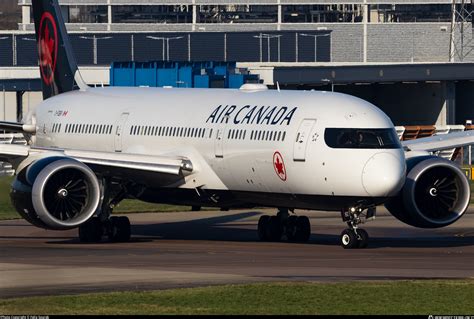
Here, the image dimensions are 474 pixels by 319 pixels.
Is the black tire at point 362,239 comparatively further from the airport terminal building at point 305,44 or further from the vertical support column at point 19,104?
the vertical support column at point 19,104

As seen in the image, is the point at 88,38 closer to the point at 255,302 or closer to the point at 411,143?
the point at 411,143

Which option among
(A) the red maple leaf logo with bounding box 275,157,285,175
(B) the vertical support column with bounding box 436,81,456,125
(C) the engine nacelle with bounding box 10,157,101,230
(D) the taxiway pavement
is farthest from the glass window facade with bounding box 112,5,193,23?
(A) the red maple leaf logo with bounding box 275,157,285,175

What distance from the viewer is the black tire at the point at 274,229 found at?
4091cm

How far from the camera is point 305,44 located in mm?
129625

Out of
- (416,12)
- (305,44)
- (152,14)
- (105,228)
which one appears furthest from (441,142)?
(152,14)

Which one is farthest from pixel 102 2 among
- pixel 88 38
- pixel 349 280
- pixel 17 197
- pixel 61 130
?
pixel 349 280

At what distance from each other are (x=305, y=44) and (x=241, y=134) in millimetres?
90992

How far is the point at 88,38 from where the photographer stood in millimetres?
123188

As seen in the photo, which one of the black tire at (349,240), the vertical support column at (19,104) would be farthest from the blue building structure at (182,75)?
the black tire at (349,240)

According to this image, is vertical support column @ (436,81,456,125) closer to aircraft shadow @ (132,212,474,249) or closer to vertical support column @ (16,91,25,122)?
vertical support column @ (16,91,25,122)

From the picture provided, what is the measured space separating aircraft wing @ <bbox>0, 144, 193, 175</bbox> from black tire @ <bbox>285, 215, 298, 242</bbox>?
3.17 meters

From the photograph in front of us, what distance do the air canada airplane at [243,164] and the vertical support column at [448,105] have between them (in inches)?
2607

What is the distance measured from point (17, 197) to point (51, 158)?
5.04ft

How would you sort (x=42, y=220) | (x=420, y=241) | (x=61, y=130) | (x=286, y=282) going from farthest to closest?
1. (x=61, y=130)
2. (x=420, y=241)
3. (x=42, y=220)
4. (x=286, y=282)
